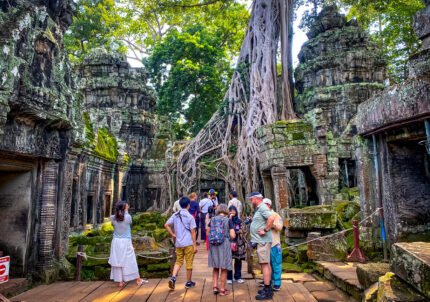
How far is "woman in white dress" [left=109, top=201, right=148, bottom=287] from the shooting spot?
4.06 m

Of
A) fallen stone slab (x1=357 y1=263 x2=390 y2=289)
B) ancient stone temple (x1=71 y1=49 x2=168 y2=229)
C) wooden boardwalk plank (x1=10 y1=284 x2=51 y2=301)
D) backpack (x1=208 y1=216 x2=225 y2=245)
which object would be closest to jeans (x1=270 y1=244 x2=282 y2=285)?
backpack (x1=208 y1=216 x2=225 y2=245)

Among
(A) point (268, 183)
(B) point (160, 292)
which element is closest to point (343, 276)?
(B) point (160, 292)

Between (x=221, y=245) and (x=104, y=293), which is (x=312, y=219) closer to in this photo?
(x=221, y=245)

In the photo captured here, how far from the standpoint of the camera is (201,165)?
12125mm

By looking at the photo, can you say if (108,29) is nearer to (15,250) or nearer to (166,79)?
(166,79)

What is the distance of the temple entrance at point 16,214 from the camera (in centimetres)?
421

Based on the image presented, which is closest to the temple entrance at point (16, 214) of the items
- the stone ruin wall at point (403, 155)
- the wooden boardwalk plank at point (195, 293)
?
the wooden boardwalk plank at point (195, 293)

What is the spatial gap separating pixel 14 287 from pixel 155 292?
5.63 ft

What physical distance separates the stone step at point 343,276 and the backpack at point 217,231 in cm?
151

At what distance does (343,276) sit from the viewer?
12.4ft

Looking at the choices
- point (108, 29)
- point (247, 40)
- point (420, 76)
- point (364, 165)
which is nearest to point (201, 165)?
point (247, 40)

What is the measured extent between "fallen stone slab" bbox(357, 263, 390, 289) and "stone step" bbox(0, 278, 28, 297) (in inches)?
156

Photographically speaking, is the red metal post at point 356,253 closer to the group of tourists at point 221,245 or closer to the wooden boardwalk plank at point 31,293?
the group of tourists at point 221,245

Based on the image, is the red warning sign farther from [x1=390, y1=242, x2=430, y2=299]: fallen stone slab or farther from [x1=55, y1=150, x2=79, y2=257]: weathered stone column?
[x1=390, y1=242, x2=430, y2=299]: fallen stone slab
